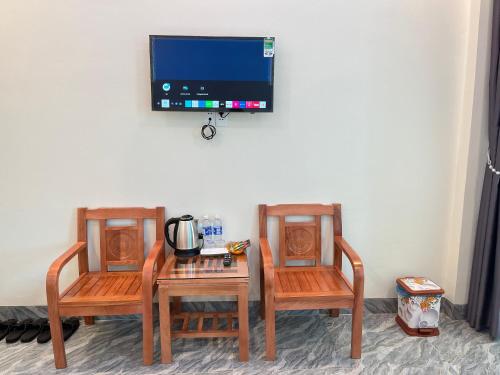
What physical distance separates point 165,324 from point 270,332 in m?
0.59

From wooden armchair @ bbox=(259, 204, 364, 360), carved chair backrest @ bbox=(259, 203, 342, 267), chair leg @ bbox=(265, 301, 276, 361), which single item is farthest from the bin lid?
chair leg @ bbox=(265, 301, 276, 361)

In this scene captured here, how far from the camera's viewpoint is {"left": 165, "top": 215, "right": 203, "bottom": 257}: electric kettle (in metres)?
2.13

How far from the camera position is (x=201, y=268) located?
201 centimetres

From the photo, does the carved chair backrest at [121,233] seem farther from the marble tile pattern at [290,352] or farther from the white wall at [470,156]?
the white wall at [470,156]

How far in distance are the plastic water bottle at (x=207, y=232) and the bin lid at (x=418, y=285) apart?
4.30 ft

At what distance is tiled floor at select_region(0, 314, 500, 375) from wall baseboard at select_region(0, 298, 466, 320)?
0.30 feet

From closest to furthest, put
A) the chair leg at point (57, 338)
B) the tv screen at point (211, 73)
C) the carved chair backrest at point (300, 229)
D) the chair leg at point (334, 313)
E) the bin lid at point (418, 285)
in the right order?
the chair leg at point (57, 338), the tv screen at point (211, 73), the bin lid at point (418, 285), the carved chair backrest at point (300, 229), the chair leg at point (334, 313)

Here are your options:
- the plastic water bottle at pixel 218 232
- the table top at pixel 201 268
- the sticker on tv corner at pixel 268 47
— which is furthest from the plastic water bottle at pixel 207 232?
the sticker on tv corner at pixel 268 47

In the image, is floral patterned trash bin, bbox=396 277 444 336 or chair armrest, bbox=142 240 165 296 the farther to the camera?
floral patterned trash bin, bbox=396 277 444 336

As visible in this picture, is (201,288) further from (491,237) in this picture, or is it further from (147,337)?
(491,237)

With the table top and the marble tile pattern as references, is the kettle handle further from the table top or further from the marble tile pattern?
A: the marble tile pattern

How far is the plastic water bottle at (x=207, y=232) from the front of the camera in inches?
90.0

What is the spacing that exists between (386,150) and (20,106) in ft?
7.89

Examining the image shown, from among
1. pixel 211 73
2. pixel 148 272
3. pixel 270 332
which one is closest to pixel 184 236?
pixel 148 272
